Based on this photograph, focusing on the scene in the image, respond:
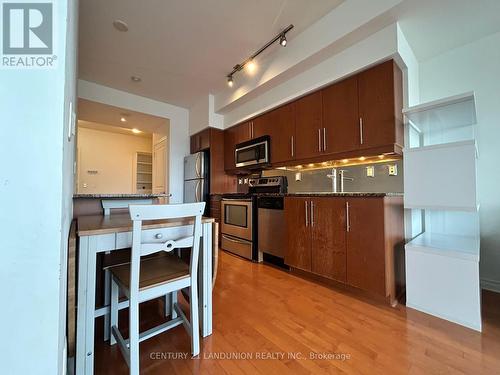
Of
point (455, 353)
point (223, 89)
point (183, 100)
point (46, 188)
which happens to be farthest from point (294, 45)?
point (455, 353)

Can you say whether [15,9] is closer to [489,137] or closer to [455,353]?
[455,353]

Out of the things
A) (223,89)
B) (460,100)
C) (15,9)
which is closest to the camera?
(15,9)

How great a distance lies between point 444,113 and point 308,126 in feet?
4.19

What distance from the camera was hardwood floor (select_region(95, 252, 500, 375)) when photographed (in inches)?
46.6

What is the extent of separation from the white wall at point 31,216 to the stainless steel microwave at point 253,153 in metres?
2.83

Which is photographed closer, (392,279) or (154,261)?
(154,261)

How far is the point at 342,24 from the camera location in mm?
2080

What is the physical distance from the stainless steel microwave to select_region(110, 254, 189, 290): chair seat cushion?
2.15 m

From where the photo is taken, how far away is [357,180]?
265 centimetres

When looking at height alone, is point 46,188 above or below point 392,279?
above

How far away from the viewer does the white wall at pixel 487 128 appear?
214 cm

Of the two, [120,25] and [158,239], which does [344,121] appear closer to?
[158,239]

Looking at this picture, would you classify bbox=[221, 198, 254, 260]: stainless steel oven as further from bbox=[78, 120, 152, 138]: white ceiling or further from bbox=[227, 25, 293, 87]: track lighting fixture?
bbox=[78, 120, 152, 138]: white ceiling

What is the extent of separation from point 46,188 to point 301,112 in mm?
2734
